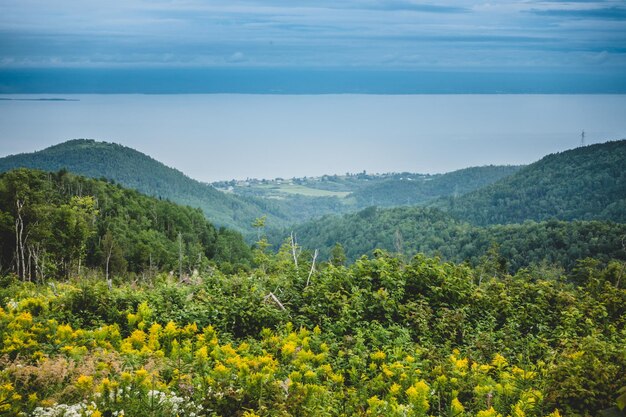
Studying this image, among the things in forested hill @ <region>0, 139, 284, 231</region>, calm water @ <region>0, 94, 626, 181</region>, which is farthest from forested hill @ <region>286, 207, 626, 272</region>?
calm water @ <region>0, 94, 626, 181</region>

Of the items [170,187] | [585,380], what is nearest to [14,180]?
[585,380]

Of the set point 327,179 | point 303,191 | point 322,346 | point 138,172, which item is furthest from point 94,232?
point 303,191

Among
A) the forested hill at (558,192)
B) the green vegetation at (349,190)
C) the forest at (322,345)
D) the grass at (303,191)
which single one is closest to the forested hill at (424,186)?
the green vegetation at (349,190)

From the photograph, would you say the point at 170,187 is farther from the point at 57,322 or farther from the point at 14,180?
the point at 57,322

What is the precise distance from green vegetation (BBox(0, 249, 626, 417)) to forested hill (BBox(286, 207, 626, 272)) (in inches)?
770

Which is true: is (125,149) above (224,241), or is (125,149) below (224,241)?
above

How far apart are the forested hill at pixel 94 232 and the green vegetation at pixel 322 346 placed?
340 centimetres

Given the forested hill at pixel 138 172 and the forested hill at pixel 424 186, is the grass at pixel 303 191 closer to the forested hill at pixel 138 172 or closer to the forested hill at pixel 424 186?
the forested hill at pixel 424 186

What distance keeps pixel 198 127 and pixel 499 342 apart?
179m

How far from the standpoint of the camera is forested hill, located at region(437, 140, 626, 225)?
84000 millimetres

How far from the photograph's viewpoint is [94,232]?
39.5 meters

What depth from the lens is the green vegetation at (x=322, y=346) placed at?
5699mm

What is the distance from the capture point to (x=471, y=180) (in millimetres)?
115188

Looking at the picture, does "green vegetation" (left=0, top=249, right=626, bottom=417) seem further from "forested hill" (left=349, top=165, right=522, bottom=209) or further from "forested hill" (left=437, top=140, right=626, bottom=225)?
"forested hill" (left=349, top=165, right=522, bottom=209)
